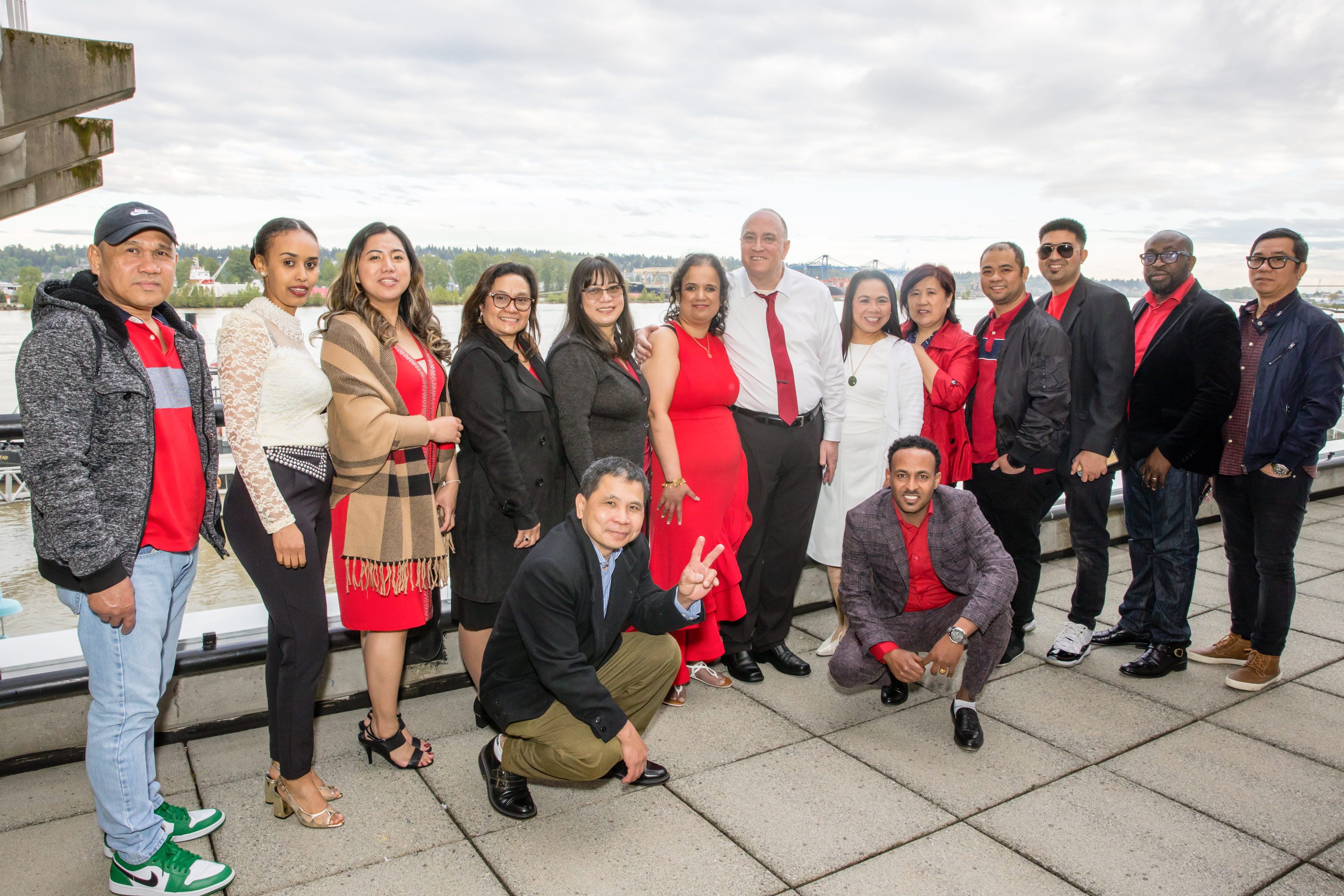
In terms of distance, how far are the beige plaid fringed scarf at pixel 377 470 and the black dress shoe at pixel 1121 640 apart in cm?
304

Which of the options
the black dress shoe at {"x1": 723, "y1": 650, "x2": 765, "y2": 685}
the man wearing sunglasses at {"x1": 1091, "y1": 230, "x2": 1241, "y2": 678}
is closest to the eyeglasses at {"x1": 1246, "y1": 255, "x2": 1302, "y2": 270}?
the man wearing sunglasses at {"x1": 1091, "y1": 230, "x2": 1241, "y2": 678}

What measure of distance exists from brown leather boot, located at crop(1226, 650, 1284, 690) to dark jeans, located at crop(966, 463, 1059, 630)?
2.74 feet

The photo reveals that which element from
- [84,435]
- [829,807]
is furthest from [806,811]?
[84,435]

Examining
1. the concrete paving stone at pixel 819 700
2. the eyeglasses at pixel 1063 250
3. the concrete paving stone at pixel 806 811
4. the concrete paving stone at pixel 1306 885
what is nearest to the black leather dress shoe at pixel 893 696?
the concrete paving stone at pixel 819 700

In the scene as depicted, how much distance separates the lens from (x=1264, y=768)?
2721 millimetres

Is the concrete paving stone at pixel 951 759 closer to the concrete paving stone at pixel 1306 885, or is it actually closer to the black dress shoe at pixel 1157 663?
the concrete paving stone at pixel 1306 885

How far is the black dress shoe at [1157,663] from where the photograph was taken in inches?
136

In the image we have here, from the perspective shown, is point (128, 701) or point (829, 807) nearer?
point (128, 701)

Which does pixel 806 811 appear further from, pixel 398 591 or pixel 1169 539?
pixel 1169 539

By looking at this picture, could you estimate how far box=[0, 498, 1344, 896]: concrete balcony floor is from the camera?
2.14 meters

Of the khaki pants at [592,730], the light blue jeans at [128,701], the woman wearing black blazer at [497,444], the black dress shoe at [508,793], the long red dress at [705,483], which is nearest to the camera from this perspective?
the light blue jeans at [128,701]

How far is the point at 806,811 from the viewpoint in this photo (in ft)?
8.08

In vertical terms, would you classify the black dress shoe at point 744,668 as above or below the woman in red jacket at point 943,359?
below

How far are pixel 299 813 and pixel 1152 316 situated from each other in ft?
12.7
